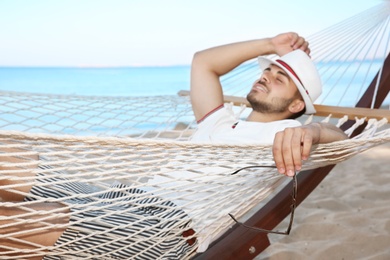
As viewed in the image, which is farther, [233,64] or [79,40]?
[79,40]

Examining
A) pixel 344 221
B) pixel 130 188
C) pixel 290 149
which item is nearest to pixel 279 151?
pixel 290 149

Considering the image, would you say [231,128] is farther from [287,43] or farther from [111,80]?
[111,80]

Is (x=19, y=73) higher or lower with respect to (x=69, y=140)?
lower

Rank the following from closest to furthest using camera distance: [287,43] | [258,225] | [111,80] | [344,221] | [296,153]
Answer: [296,153] → [258,225] → [287,43] → [344,221] → [111,80]

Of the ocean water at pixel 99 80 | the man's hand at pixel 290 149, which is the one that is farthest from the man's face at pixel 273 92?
the ocean water at pixel 99 80

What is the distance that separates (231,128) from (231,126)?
1cm

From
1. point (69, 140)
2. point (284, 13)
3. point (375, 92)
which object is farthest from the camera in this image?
point (284, 13)

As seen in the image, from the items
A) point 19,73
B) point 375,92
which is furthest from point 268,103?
point 19,73

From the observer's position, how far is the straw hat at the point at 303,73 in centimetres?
182

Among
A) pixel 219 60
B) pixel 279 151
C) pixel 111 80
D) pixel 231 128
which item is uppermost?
pixel 219 60

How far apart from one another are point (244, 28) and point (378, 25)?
1159 centimetres

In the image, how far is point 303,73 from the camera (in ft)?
5.98

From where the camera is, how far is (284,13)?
12984 millimetres

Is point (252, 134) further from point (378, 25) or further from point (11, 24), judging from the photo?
point (11, 24)
